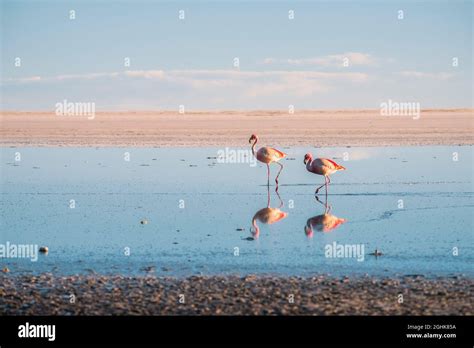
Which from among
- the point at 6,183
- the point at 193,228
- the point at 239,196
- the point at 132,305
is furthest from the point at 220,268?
the point at 6,183

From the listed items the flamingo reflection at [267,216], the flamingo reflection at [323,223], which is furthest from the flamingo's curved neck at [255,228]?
the flamingo reflection at [323,223]

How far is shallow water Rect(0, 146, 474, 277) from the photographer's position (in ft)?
32.7

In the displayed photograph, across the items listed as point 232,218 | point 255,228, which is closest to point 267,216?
point 232,218

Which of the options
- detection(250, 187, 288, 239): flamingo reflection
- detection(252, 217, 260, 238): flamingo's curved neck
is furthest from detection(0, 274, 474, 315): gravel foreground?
detection(250, 187, 288, 239): flamingo reflection

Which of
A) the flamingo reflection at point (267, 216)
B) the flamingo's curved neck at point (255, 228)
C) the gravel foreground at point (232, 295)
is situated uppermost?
the flamingo reflection at point (267, 216)

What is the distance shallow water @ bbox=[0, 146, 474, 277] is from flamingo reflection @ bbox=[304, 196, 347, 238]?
0.02 metres

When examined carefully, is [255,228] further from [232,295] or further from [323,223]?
[232,295]

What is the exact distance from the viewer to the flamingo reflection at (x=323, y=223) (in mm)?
12078

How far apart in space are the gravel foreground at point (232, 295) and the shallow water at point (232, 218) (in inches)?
19.3

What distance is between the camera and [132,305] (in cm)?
793

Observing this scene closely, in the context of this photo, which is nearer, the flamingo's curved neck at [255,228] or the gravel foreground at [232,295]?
the gravel foreground at [232,295]

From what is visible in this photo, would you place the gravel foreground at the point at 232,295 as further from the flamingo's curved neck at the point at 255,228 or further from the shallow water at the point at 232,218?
the flamingo's curved neck at the point at 255,228

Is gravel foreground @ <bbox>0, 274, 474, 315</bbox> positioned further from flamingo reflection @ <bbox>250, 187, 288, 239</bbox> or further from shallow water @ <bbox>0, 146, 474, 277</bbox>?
flamingo reflection @ <bbox>250, 187, 288, 239</bbox>

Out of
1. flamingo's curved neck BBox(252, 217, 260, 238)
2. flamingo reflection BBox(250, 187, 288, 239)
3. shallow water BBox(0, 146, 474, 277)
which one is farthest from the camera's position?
flamingo reflection BBox(250, 187, 288, 239)
